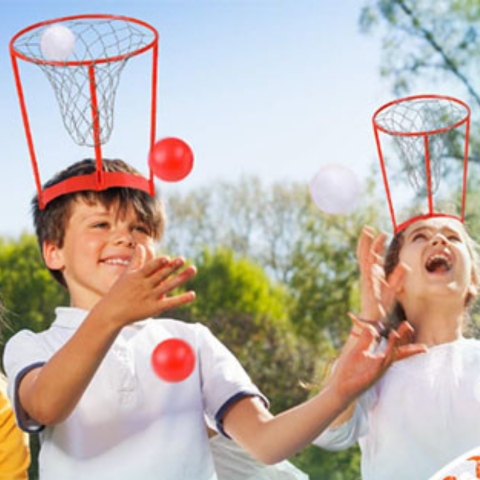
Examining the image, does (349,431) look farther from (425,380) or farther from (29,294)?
(29,294)

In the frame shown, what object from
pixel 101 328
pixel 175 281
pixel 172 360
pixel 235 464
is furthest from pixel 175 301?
pixel 235 464

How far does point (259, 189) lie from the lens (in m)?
10.9

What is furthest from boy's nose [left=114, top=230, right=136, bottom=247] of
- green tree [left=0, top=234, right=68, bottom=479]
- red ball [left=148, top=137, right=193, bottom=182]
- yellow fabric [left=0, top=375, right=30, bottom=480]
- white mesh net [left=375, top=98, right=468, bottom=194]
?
green tree [left=0, top=234, right=68, bottom=479]

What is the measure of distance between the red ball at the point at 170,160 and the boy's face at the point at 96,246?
0.17 metres

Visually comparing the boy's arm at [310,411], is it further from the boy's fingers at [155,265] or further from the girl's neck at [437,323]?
the girl's neck at [437,323]

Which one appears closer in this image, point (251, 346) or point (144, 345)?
point (144, 345)

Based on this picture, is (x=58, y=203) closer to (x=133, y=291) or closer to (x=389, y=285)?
(x=133, y=291)

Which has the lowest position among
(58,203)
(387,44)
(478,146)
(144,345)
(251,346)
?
(251,346)

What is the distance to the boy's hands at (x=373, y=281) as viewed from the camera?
1863 millimetres

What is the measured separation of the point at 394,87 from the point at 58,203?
7.96 meters

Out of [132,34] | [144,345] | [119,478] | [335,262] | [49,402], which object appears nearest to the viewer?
[49,402]

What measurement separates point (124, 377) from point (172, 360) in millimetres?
114

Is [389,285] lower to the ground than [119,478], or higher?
higher

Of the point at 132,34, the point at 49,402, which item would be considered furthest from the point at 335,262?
the point at 49,402
